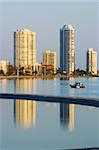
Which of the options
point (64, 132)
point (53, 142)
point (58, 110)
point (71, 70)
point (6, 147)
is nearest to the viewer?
point (6, 147)

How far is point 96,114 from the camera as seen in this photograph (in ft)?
29.9

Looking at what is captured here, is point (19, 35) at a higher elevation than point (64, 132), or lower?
higher

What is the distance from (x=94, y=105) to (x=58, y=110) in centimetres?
91

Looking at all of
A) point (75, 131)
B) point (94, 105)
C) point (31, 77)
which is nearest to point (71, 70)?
point (31, 77)

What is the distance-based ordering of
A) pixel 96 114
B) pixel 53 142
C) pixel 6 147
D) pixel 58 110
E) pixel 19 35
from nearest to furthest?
pixel 6 147 → pixel 53 142 → pixel 96 114 → pixel 58 110 → pixel 19 35

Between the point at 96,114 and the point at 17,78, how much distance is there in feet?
135

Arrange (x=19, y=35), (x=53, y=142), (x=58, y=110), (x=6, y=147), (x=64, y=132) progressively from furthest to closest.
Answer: (x=19, y=35)
(x=58, y=110)
(x=64, y=132)
(x=53, y=142)
(x=6, y=147)

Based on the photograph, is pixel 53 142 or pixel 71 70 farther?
pixel 71 70

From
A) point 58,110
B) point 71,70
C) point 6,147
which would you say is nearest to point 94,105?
point 58,110

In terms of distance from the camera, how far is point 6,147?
5.11 meters

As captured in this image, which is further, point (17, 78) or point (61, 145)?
point (17, 78)

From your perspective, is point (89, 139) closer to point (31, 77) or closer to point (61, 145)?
point (61, 145)

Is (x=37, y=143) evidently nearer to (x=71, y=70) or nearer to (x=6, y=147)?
(x=6, y=147)

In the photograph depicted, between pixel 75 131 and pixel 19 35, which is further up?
pixel 19 35
